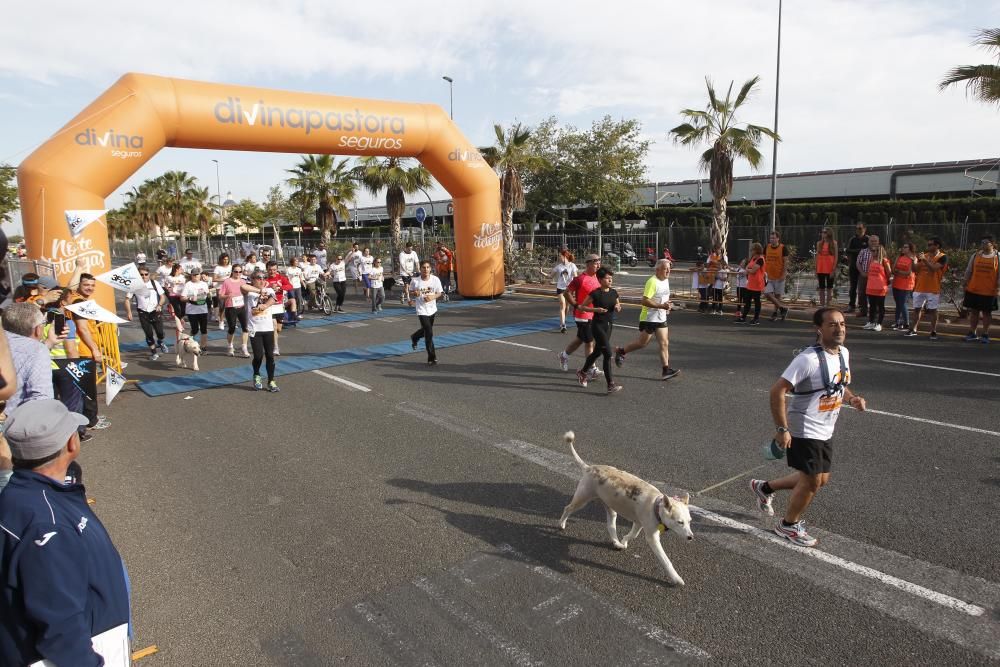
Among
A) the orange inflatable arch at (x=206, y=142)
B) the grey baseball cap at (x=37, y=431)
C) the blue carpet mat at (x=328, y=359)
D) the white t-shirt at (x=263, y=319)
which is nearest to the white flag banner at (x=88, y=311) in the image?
the white t-shirt at (x=263, y=319)

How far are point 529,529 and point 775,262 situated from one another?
11.6m

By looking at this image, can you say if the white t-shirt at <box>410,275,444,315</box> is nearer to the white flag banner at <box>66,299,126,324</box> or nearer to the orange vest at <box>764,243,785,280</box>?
the white flag banner at <box>66,299,126,324</box>

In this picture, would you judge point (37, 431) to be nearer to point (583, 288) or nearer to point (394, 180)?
point (583, 288)

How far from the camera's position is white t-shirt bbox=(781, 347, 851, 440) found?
4254mm

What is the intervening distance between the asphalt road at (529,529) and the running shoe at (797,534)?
95 millimetres

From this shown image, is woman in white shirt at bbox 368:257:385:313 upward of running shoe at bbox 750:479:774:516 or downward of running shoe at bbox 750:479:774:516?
upward

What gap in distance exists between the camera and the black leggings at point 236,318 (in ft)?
38.7

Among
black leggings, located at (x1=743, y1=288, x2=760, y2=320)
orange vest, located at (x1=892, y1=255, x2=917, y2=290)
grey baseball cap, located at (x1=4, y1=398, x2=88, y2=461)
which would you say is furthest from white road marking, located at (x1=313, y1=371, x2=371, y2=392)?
orange vest, located at (x1=892, y1=255, x2=917, y2=290)

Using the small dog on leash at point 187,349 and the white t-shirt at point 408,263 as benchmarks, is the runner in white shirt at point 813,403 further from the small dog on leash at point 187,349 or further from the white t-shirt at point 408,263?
the white t-shirt at point 408,263

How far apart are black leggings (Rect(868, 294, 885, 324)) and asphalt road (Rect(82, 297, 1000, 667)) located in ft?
12.9

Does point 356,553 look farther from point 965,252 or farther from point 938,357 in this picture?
point 965,252

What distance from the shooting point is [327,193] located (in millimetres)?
29906

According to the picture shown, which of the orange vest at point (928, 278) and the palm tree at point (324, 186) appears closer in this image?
the orange vest at point (928, 278)

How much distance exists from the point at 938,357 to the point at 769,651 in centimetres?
882
